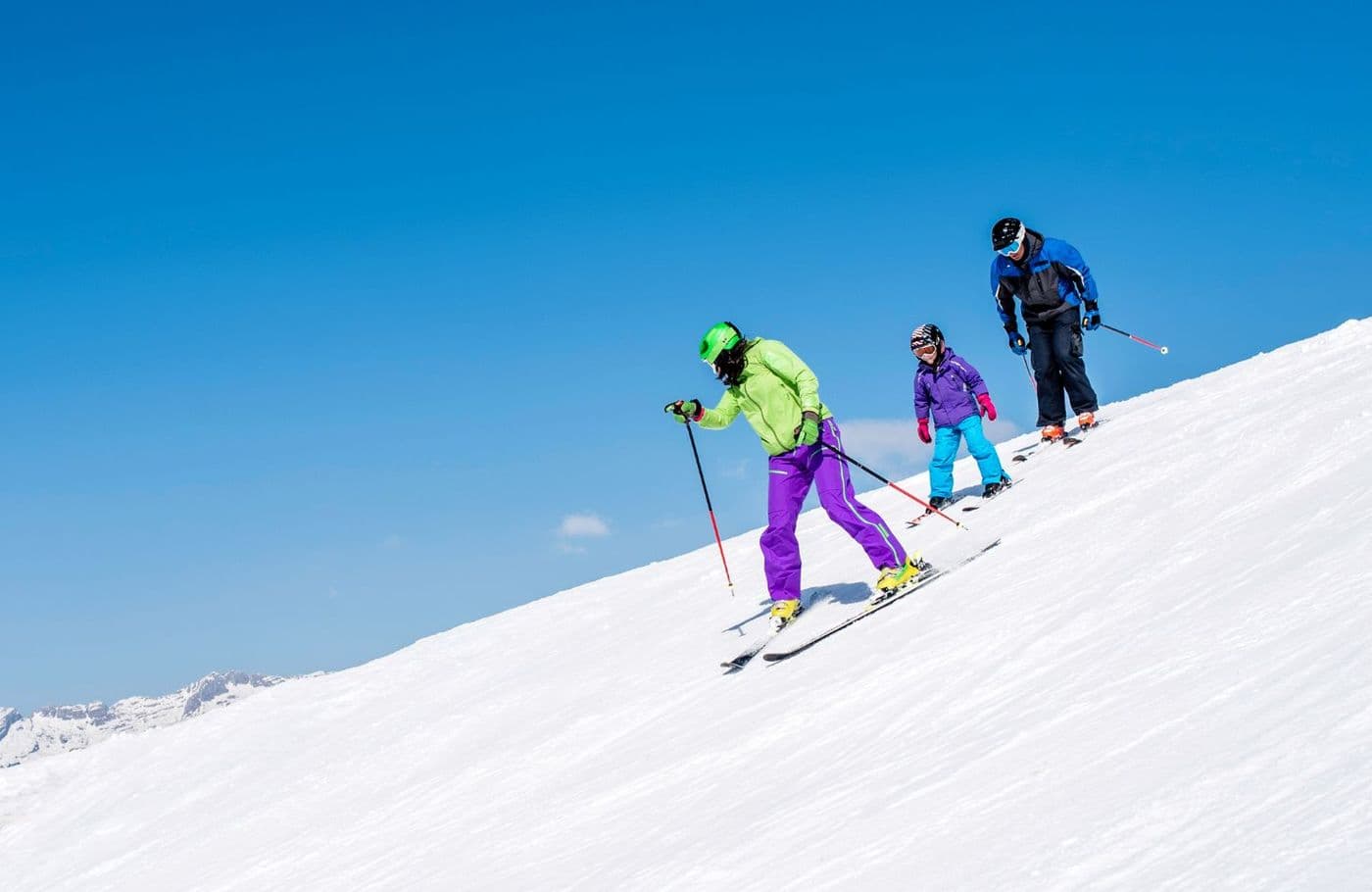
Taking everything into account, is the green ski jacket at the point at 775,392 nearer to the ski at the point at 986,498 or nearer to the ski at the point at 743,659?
the ski at the point at 743,659

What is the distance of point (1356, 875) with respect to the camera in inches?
96.9

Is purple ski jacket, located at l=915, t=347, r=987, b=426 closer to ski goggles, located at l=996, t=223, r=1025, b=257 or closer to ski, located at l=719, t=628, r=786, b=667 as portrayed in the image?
ski goggles, located at l=996, t=223, r=1025, b=257

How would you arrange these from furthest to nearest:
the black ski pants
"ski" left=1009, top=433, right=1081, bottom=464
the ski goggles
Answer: "ski" left=1009, top=433, right=1081, bottom=464, the black ski pants, the ski goggles

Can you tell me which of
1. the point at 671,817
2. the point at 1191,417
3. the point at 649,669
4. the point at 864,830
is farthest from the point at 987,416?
the point at 864,830

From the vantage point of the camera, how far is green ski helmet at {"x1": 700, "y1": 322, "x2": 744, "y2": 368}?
883 cm

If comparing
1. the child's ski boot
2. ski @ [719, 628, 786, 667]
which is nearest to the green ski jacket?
ski @ [719, 628, 786, 667]

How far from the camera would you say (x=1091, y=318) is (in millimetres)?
12172

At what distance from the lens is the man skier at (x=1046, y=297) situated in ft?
39.6

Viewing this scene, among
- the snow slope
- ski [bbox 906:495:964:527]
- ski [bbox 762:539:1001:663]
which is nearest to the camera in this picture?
the snow slope

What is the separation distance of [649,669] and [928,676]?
12.8ft

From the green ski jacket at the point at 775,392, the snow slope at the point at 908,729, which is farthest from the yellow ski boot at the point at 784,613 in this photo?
the green ski jacket at the point at 775,392

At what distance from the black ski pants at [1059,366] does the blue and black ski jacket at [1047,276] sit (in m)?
0.15

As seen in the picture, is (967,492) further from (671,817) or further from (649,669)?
(671,817)

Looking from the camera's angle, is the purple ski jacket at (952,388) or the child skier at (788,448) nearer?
the child skier at (788,448)
